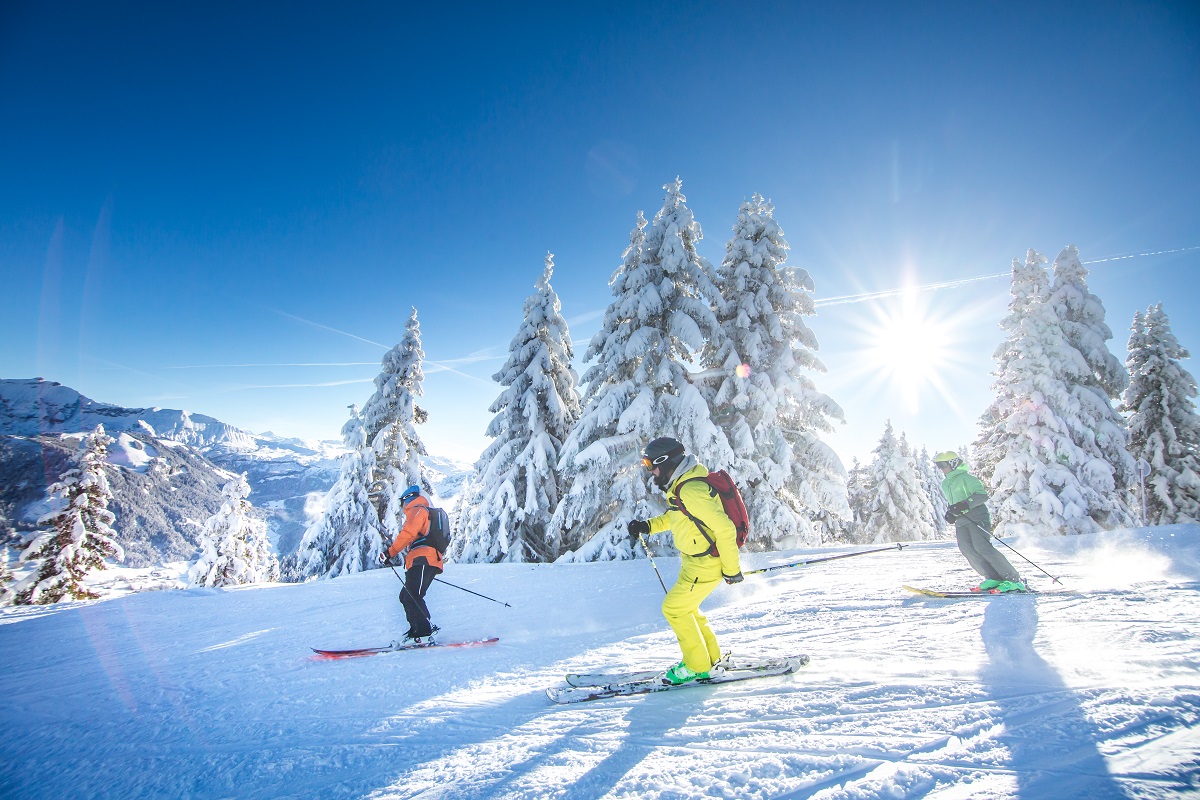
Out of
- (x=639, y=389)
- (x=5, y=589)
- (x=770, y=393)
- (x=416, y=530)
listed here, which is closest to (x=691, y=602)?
(x=416, y=530)

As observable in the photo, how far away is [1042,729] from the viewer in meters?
2.78

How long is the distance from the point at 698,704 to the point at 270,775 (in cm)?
291

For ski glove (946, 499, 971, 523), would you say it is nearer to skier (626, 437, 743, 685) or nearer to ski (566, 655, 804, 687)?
ski (566, 655, 804, 687)

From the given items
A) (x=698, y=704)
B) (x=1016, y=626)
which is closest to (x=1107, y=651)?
(x=1016, y=626)

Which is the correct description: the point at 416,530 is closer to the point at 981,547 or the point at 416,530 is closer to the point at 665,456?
the point at 665,456

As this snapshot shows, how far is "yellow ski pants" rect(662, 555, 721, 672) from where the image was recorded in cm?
419

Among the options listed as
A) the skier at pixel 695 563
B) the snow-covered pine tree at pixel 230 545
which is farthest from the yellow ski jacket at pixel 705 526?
the snow-covered pine tree at pixel 230 545

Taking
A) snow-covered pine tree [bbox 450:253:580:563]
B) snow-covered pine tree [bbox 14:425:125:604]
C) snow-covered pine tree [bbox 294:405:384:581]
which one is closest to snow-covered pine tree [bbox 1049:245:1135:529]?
snow-covered pine tree [bbox 450:253:580:563]

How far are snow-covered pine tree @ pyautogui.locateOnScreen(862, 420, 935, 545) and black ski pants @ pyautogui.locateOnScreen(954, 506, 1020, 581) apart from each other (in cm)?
2794

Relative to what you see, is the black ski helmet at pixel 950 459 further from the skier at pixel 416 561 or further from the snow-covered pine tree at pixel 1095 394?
the snow-covered pine tree at pixel 1095 394

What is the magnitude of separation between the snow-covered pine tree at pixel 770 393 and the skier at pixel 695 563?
10146 millimetres

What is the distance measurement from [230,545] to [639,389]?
27265 millimetres

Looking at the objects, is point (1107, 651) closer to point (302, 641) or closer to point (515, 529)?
point (302, 641)

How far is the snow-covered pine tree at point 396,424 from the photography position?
22.7m
